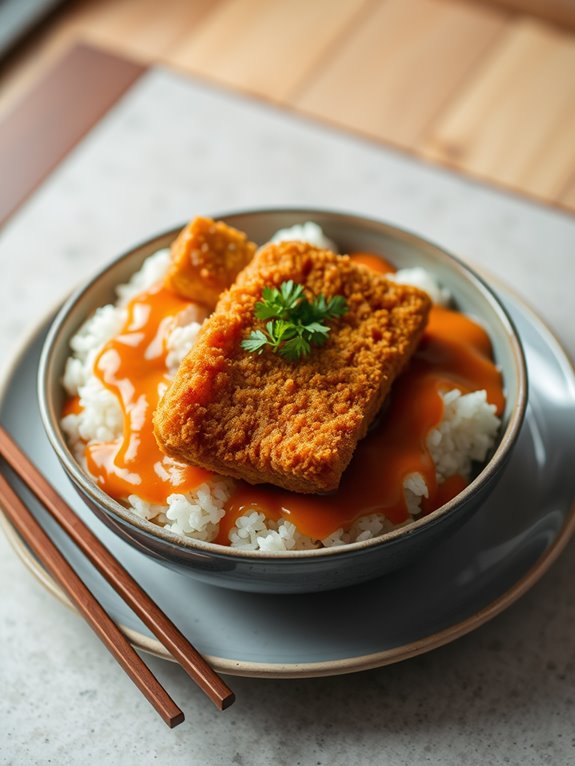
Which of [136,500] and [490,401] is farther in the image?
[490,401]

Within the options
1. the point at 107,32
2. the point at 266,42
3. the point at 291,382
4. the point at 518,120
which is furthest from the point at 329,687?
the point at 107,32

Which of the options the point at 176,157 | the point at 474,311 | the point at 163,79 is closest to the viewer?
the point at 474,311

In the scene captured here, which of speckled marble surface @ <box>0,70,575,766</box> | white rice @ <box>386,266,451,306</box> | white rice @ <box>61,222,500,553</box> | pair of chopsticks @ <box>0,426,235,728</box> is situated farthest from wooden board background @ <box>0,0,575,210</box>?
pair of chopsticks @ <box>0,426,235,728</box>

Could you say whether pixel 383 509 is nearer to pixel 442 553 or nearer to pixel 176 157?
pixel 442 553

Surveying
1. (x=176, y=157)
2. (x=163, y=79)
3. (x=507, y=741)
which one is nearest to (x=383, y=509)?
(x=507, y=741)

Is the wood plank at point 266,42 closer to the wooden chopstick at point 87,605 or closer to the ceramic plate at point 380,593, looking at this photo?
the ceramic plate at point 380,593

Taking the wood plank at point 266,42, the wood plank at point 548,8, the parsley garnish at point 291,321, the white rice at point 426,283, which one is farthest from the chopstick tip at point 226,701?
→ the wood plank at point 548,8

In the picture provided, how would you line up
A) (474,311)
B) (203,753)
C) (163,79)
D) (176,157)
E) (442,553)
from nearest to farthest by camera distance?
1. (203,753)
2. (442,553)
3. (474,311)
4. (176,157)
5. (163,79)

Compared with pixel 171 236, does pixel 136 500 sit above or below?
below

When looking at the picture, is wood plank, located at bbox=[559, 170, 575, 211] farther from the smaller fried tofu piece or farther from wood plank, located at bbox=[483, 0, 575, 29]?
the smaller fried tofu piece
